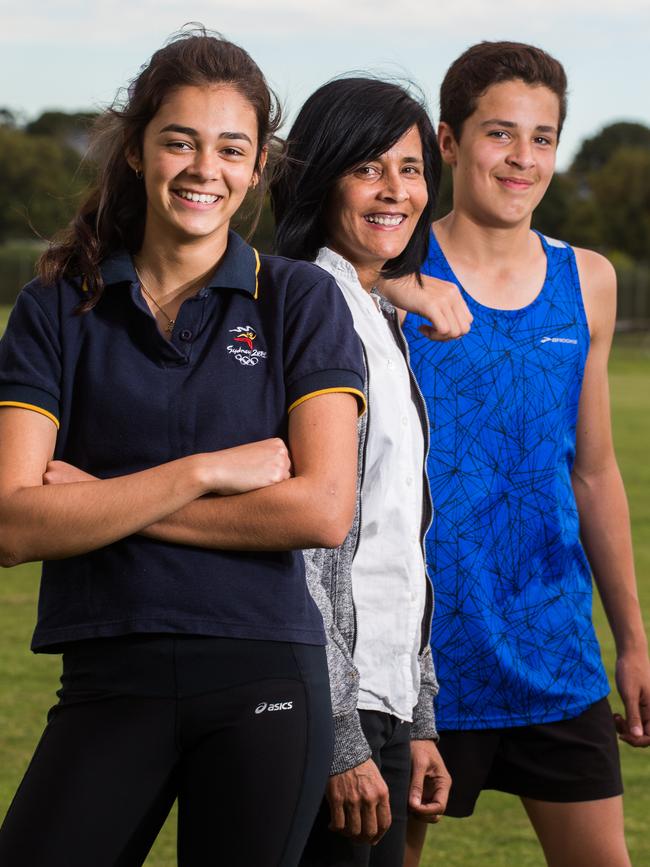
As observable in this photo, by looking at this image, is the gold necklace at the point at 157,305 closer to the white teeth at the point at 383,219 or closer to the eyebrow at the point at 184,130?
the eyebrow at the point at 184,130

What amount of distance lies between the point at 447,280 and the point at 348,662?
3.80 ft

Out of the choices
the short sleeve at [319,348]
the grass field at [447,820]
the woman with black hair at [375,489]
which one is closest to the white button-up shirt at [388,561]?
the woman with black hair at [375,489]

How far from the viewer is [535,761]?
3541mm

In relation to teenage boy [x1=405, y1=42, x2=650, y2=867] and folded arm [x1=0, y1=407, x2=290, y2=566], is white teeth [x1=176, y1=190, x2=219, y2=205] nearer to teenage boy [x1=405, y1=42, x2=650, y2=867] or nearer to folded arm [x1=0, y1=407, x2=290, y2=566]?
folded arm [x1=0, y1=407, x2=290, y2=566]

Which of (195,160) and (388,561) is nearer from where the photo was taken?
(195,160)

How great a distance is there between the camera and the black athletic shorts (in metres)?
3.50

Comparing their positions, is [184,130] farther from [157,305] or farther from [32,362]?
[32,362]

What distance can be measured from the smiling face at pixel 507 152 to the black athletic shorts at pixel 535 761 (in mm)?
1260

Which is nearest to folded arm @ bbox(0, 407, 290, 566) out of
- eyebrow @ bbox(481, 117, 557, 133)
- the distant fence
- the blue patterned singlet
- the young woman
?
the young woman

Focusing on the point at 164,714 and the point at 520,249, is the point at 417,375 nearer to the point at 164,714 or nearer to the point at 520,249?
the point at 520,249

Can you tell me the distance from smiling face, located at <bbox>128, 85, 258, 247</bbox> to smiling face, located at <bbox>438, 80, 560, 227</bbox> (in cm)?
96

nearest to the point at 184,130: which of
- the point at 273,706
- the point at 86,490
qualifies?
the point at 86,490

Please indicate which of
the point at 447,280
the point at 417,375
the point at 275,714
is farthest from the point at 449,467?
the point at 275,714

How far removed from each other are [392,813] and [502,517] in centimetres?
84
